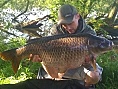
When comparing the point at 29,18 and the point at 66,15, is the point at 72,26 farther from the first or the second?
the point at 29,18

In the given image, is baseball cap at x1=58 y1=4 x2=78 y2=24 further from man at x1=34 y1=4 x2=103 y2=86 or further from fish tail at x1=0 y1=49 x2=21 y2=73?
fish tail at x1=0 y1=49 x2=21 y2=73

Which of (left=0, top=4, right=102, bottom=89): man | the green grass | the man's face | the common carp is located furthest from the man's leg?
the green grass

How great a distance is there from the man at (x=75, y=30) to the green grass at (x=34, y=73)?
1.37 metres

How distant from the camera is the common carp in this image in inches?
103

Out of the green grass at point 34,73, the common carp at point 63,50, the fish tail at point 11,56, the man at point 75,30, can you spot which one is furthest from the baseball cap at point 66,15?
the green grass at point 34,73

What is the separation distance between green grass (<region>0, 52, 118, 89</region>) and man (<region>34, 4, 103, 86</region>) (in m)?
1.37

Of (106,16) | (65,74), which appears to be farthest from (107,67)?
(106,16)

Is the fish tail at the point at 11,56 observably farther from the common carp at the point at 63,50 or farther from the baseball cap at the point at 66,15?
the baseball cap at the point at 66,15

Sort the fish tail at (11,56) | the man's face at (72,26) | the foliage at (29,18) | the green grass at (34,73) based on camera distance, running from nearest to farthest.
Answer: the fish tail at (11,56) → the man's face at (72,26) → the green grass at (34,73) → the foliage at (29,18)

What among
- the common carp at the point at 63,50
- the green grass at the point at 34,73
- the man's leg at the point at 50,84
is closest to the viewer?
the common carp at the point at 63,50

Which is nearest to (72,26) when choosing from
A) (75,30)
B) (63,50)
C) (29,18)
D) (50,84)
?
(75,30)

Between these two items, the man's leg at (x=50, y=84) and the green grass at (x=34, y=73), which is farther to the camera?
the green grass at (x=34, y=73)

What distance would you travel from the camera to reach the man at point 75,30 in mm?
3000

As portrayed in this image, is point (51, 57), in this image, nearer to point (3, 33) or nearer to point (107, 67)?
point (107, 67)
